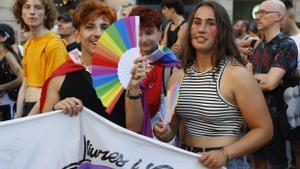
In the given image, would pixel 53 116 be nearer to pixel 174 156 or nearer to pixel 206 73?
pixel 174 156

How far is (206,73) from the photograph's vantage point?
11.0ft

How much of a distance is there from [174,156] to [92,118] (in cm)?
49

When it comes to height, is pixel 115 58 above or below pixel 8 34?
above

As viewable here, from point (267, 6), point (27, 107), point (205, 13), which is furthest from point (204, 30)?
point (267, 6)

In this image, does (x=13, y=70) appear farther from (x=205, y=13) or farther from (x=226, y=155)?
(x=226, y=155)

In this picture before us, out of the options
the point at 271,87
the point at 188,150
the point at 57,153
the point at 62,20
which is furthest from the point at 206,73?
the point at 62,20

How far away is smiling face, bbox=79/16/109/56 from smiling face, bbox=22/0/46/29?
1978 mm

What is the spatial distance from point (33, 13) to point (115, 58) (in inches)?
102

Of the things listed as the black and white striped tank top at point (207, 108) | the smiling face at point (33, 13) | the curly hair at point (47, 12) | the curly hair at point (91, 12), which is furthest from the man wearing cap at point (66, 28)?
the black and white striped tank top at point (207, 108)

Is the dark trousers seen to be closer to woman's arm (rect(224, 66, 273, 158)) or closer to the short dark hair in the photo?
woman's arm (rect(224, 66, 273, 158))

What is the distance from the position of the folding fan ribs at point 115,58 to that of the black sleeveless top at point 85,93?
22 centimetres

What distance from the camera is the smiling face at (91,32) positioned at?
347 cm

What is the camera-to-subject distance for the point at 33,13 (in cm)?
542

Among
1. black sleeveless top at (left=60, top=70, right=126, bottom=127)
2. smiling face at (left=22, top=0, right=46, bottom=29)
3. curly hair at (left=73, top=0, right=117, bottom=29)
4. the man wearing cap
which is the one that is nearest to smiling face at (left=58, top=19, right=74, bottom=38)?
the man wearing cap
